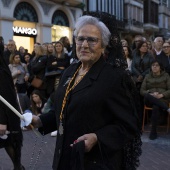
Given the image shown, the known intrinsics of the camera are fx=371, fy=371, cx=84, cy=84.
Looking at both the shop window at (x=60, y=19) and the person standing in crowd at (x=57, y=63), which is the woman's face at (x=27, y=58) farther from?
the shop window at (x=60, y=19)

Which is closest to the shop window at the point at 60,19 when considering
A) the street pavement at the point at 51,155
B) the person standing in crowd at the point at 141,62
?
the person standing in crowd at the point at 141,62

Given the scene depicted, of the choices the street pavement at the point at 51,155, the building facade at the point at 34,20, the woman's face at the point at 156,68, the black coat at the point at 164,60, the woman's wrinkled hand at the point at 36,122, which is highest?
the building facade at the point at 34,20

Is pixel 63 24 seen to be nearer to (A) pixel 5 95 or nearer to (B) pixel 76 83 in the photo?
(A) pixel 5 95

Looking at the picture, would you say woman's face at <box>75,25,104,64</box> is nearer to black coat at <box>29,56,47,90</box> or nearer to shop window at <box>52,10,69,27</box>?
black coat at <box>29,56,47,90</box>

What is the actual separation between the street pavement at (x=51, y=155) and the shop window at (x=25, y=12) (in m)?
14.3

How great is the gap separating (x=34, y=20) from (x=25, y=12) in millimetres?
789

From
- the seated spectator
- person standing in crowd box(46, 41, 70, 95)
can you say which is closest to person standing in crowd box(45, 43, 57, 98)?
person standing in crowd box(46, 41, 70, 95)

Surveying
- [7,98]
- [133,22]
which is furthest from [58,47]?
[133,22]

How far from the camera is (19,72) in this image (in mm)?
9305

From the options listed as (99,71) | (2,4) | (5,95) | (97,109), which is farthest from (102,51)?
(2,4)

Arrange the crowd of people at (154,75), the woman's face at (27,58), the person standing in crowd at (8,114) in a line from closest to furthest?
the person standing in crowd at (8,114) < the crowd of people at (154,75) < the woman's face at (27,58)

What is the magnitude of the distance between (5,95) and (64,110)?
6.71ft

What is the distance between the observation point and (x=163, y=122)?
8.41m

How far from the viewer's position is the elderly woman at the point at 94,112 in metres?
2.54
